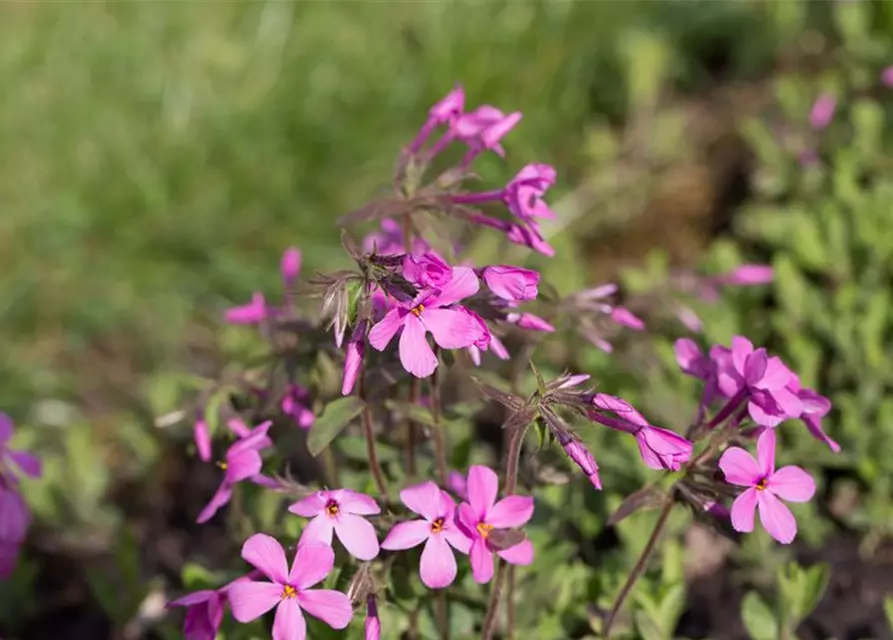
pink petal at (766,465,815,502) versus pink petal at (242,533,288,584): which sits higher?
pink petal at (766,465,815,502)

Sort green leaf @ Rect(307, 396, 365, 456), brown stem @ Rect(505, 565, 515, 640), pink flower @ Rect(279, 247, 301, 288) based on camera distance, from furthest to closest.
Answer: pink flower @ Rect(279, 247, 301, 288) < brown stem @ Rect(505, 565, 515, 640) < green leaf @ Rect(307, 396, 365, 456)

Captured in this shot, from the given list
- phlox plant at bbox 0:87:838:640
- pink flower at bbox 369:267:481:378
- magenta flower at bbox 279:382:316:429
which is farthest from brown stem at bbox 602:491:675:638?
magenta flower at bbox 279:382:316:429

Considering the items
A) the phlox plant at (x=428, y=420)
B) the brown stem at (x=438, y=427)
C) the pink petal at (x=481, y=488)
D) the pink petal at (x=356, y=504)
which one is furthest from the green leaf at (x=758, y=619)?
the pink petal at (x=356, y=504)

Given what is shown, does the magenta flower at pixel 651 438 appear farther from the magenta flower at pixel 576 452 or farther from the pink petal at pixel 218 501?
the pink petal at pixel 218 501

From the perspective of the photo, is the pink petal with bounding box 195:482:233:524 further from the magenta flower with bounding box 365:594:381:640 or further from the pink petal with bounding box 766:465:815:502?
the pink petal with bounding box 766:465:815:502

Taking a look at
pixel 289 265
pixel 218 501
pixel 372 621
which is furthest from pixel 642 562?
pixel 289 265

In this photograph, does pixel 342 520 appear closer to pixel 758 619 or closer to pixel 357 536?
pixel 357 536

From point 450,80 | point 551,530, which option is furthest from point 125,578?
point 450,80

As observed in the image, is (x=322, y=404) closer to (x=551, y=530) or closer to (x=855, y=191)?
(x=551, y=530)

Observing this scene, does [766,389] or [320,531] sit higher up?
[766,389]
